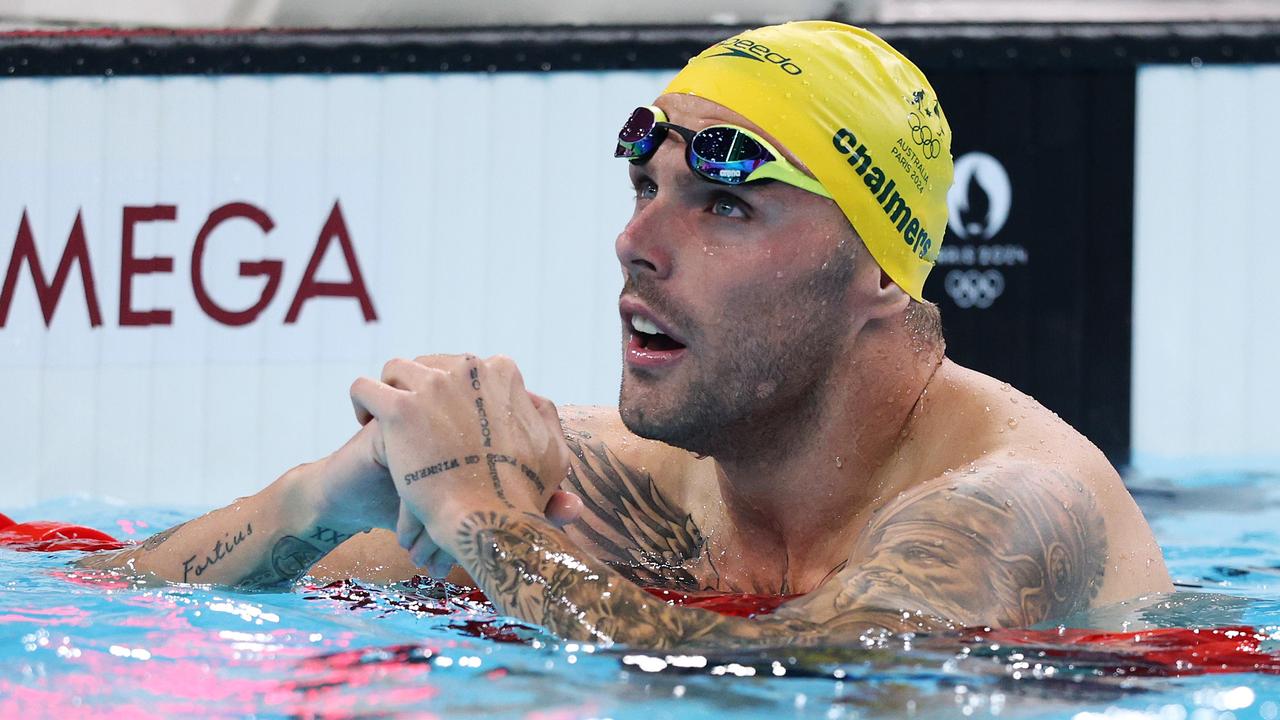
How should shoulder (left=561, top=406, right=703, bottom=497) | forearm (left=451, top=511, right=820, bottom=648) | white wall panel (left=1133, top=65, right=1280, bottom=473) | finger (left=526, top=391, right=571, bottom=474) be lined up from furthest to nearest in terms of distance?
white wall panel (left=1133, top=65, right=1280, bottom=473), shoulder (left=561, top=406, right=703, bottom=497), finger (left=526, top=391, right=571, bottom=474), forearm (left=451, top=511, right=820, bottom=648)

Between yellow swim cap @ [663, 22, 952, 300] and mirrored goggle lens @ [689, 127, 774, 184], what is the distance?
98mm

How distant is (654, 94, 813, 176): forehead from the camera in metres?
2.56

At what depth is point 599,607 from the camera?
6.56 feet

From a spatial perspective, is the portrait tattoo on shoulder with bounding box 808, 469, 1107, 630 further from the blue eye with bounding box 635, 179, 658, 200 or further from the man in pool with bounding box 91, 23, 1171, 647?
the blue eye with bounding box 635, 179, 658, 200

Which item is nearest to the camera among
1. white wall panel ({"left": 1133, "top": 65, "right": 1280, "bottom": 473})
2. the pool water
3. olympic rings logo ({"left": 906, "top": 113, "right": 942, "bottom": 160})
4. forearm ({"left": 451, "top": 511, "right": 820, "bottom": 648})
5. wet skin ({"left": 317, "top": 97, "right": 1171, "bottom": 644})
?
the pool water

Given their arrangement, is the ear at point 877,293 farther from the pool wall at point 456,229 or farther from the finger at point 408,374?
the pool wall at point 456,229

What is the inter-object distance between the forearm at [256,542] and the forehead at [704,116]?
0.93 meters

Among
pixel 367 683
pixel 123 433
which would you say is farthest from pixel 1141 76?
pixel 367 683

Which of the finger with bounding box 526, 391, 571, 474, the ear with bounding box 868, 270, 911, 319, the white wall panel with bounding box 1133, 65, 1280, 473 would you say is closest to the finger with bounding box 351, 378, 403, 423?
the finger with bounding box 526, 391, 571, 474

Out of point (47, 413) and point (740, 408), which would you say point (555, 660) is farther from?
point (47, 413)

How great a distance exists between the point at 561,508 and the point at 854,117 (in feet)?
3.15

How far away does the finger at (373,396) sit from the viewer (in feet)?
7.32

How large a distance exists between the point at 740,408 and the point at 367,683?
0.95 metres

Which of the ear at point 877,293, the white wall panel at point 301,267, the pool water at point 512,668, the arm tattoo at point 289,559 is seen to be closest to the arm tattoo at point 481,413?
the pool water at point 512,668
